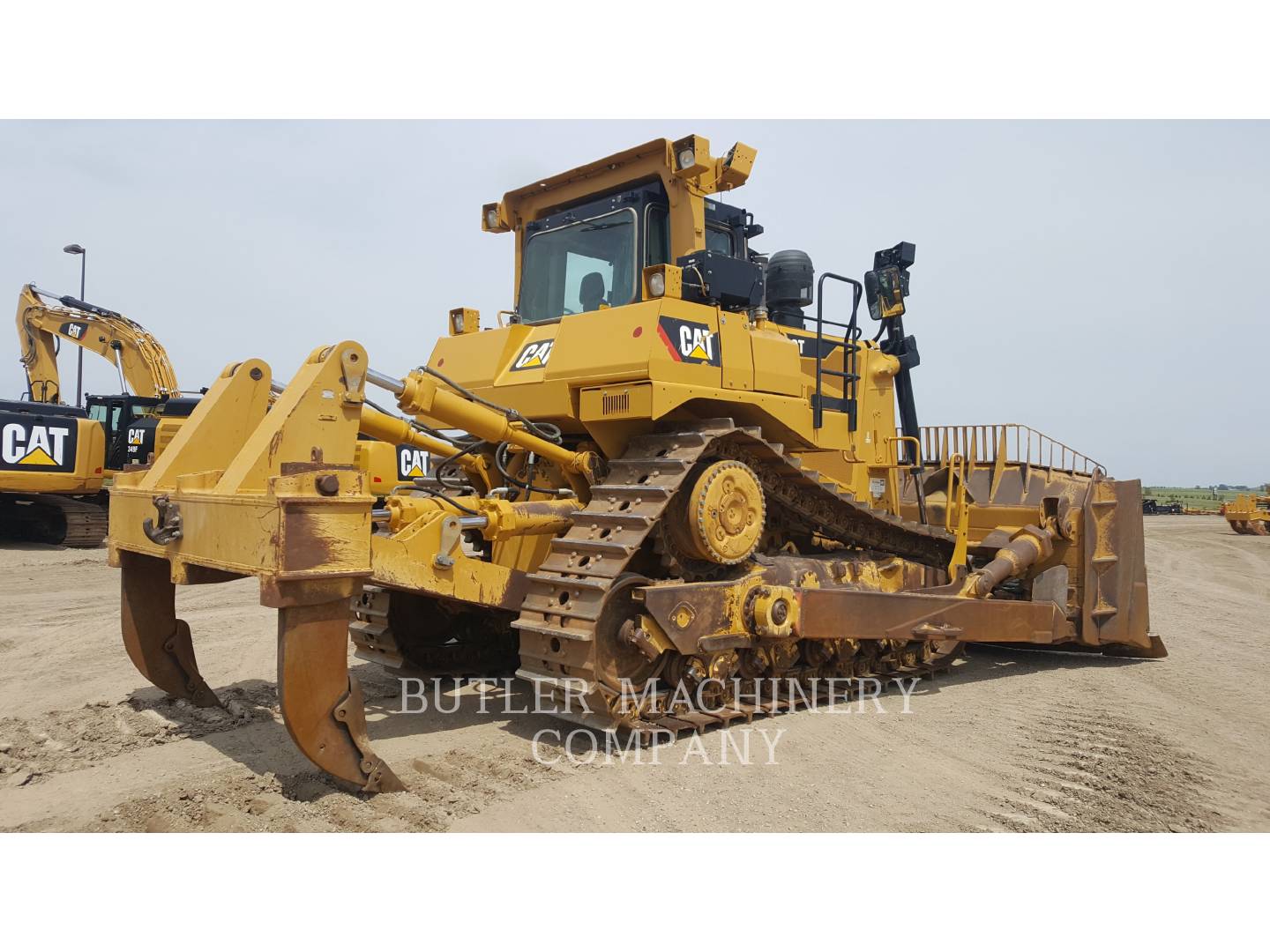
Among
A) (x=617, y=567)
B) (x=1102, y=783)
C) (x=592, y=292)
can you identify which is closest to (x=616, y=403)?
(x=617, y=567)

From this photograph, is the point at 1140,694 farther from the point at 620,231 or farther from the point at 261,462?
the point at 261,462

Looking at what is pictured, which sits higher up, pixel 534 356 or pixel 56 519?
pixel 534 356

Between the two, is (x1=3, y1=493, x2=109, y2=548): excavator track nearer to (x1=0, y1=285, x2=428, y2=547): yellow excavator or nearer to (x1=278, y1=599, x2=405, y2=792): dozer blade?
(x1=0, y1=285, x2=428, y2=547): yellow excavator

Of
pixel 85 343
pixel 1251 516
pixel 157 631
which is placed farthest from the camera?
pixel 1251 516

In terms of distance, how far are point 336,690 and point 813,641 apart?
3.51 meters

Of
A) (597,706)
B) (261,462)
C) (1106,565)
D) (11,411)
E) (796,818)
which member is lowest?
(796,818)

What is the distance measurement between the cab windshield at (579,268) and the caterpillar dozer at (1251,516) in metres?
29.3

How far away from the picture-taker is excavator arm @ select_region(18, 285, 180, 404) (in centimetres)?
2005

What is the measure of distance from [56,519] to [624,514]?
16.2 metres

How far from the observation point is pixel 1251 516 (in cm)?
2888

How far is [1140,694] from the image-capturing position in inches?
273

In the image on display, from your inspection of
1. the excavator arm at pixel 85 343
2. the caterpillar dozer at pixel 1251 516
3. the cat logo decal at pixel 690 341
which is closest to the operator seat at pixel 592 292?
the cat logo decal at pixel 690 341

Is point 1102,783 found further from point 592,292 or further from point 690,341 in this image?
point 592,292

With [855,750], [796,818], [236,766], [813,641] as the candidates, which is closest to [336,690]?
[236,766]
